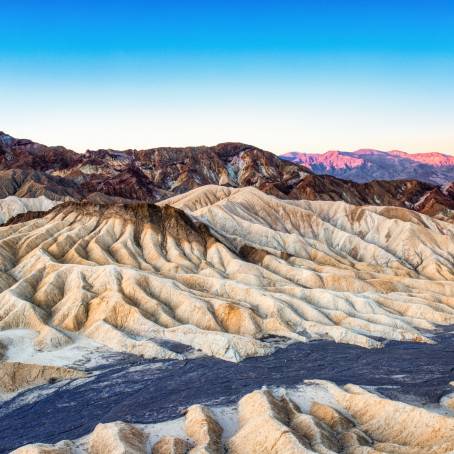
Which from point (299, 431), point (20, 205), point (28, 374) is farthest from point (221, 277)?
point (20, 205)

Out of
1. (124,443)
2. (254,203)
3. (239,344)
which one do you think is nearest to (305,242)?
(254,203)

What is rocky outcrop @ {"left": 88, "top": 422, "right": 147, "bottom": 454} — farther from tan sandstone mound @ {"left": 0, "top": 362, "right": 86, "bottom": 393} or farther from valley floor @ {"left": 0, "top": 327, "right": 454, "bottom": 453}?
tan sandstone mound @ {"left": 0, "top": 362, "right": 86, "bottom": 393}

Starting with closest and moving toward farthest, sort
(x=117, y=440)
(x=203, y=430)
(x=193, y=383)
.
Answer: (x=117, y=440), (x=203, y=430), (x=193, y=383)

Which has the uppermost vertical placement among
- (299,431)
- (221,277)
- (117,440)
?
(221,277)

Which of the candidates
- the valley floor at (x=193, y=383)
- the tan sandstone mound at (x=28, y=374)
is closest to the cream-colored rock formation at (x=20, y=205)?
the tan sandstone mound at (x=28, y=374)

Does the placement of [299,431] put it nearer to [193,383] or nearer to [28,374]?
[193,383]

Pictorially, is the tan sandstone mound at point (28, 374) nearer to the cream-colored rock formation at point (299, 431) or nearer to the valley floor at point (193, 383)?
the valley floor at point (193, 383)

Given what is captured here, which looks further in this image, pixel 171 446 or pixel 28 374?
pixel 28 374
